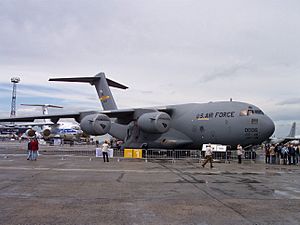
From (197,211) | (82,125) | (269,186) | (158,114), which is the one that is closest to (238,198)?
(197,211)

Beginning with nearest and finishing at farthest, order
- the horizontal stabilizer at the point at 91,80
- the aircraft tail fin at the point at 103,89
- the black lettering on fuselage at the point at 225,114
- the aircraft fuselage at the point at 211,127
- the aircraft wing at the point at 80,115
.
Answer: the aircraft fuselage at the point at 211,127, the black lettering on fuselage at the point at 225,114, the aircraft wing at the point at 80,115, the horizontal stabilizer at the point at 91,80, the aircraft tail fin at the point at 103,89

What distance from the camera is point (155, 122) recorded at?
24094mm

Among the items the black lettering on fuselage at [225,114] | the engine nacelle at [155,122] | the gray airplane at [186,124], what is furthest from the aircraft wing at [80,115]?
the black lettering on fuselage at [225,114]

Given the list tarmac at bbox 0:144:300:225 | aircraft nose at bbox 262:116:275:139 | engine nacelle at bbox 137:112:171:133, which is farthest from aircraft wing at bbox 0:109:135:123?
tarmac at bbox 0:144:300:225

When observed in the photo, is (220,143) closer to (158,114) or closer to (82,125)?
(158,114)

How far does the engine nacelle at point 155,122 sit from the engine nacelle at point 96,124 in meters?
2.68

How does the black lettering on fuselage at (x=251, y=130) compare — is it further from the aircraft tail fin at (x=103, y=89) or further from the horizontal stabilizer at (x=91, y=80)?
the horizontal stabilizer at (x=91, y=80)

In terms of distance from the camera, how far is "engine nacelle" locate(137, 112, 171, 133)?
24141 millimetres

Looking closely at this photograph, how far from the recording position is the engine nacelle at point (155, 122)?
24.1 m

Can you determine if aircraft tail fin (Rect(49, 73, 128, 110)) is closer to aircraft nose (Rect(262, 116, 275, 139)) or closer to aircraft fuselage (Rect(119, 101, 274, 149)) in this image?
aircraft fuselage (Rect(119, 101, 274, 149))

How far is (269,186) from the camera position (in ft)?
34.8

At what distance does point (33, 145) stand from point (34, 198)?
42.2ft

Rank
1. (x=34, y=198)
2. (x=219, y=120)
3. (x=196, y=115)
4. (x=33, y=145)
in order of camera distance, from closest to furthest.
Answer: (x=34, y=198) → (x=33, y=145) → (x=219, y=120) → (x=196, y=115)

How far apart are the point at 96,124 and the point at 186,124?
261 inches
